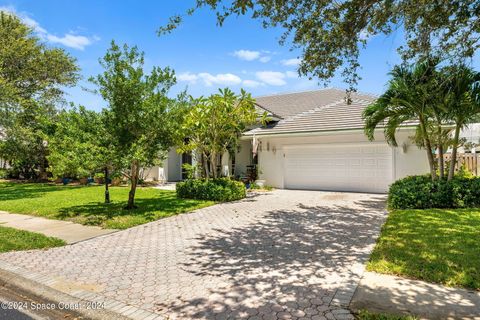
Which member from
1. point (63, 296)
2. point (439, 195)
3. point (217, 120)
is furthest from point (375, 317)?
point (217, 120)

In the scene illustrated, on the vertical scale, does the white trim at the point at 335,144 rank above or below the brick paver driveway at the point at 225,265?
above

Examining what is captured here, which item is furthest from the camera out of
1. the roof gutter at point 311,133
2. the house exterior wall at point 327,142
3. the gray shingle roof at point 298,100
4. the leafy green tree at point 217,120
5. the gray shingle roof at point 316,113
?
the gray shingle roof at point 298,100

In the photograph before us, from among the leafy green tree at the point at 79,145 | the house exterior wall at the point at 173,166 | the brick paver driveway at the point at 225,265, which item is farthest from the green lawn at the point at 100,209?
the house exterior wall at the point at 173,166

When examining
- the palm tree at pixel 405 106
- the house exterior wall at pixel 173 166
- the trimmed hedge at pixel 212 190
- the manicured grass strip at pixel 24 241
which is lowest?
the manicured grass strip at pixel 24 241

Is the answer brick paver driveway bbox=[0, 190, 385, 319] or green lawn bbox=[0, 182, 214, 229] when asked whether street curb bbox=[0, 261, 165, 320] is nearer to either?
brick paver driveway bbox=[0, 190, 385, 319]

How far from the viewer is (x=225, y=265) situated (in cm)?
526

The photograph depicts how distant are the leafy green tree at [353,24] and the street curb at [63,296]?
4.88 m

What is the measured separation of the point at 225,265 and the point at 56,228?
5.60m

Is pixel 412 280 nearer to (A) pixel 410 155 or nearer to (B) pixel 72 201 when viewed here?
(A) pixel 410 155

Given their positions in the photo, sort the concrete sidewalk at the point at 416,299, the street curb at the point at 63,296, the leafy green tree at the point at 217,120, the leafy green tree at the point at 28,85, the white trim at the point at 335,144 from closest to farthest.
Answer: the concrete sidewalk at the point at 416,299, the street curb at the point at 63,296, the leafy green tree at the point at 217,120, the white trim at the point at 335,144, the leafy green tree at the point at 28,85

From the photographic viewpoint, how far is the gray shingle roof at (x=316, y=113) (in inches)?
622

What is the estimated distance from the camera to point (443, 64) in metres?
6.34

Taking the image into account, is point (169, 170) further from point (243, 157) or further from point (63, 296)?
point (63, 296)

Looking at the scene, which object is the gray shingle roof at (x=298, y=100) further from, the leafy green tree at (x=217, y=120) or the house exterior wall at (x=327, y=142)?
the leafy green tree at (x=217, y=120)
